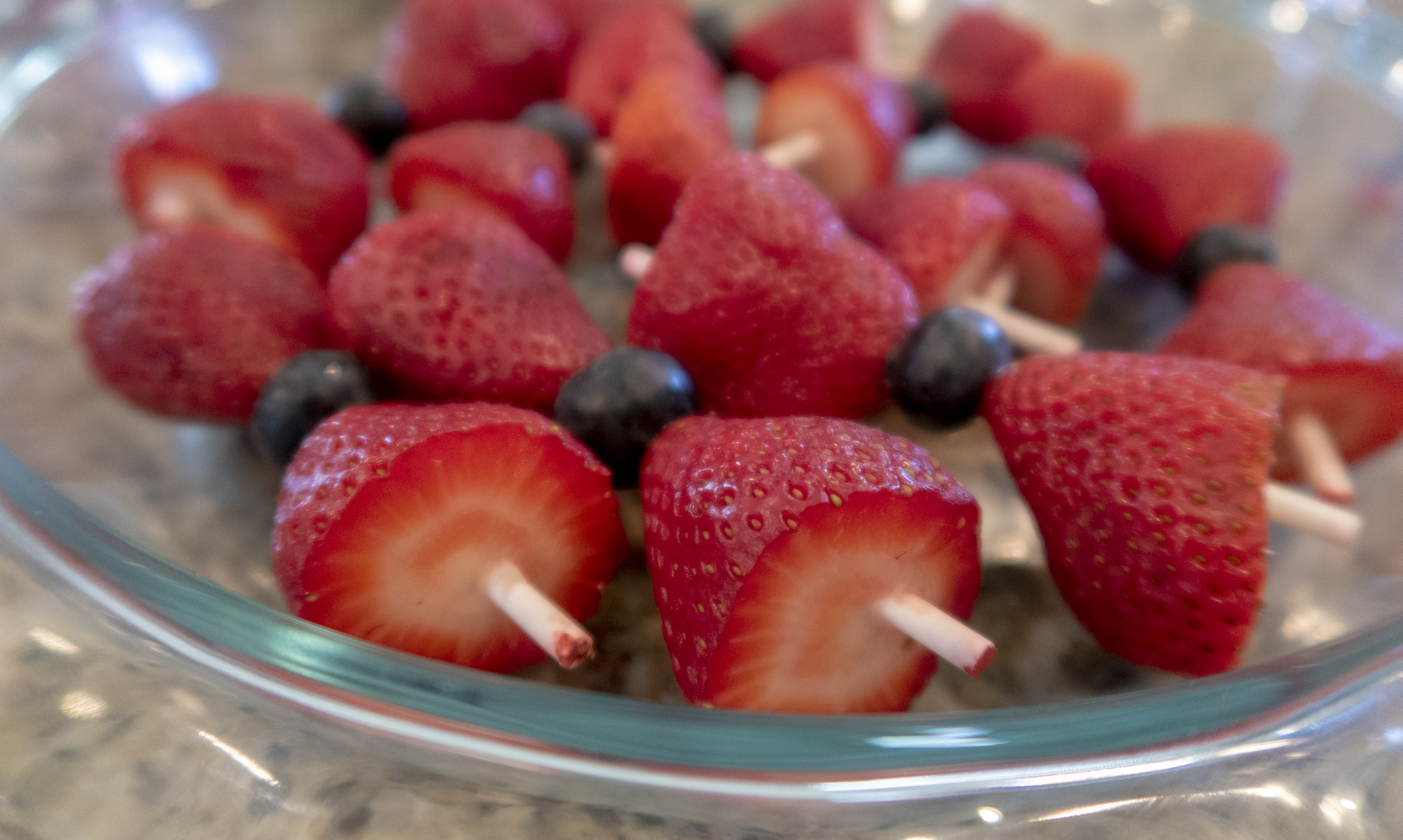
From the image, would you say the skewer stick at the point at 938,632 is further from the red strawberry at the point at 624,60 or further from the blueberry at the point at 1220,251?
the red strawberry at the point at 624,60

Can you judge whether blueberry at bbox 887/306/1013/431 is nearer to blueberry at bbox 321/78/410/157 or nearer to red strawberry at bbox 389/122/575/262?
red strawberry at bbox 389/122/575/262

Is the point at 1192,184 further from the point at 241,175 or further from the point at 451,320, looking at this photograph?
the point at 241,175

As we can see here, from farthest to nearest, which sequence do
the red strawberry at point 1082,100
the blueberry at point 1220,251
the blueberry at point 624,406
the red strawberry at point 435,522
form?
the red strawberry at point 1082,100 < the blueberry at point 1220,251 < the blueberry at point 624,406 < the red strawberry at point 435,522

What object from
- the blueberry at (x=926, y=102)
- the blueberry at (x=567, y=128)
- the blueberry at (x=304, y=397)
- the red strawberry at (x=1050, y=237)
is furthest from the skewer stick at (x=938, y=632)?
the blueberry at (x=926, y=102)

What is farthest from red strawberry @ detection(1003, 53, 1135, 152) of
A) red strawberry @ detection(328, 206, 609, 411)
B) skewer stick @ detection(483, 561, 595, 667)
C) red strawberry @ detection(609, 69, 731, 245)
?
skewer stick @ detection(483, 561, 595, 667)

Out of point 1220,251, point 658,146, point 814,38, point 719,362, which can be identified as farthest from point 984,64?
point 719,362

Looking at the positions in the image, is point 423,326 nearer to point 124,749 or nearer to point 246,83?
point 124,749
